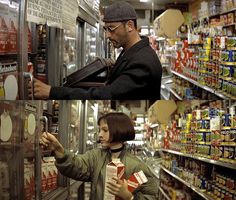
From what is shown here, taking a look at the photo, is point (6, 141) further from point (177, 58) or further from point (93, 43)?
point (177, 58)

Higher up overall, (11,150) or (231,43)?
(231,43)

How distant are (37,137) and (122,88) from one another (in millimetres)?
381

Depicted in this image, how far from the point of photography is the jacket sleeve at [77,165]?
5.64ft

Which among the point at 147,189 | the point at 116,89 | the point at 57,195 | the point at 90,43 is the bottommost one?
the point at 57,195

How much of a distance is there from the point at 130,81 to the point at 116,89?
0.21 feet

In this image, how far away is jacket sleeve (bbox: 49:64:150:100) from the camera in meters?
1.89

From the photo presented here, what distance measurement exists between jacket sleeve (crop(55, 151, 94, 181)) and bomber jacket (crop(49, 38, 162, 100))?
0.88ft

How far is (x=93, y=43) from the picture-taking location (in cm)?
373

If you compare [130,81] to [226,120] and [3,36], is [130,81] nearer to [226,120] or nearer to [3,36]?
[3,36]

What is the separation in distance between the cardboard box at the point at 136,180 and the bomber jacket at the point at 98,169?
0.04 feet

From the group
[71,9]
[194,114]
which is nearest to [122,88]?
[71,9]

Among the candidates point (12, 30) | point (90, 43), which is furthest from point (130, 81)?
point (90, 43)

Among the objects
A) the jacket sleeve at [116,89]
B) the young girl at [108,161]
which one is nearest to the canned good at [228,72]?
the jacket sleeve at [116,89]

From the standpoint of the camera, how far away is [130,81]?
1903mm
